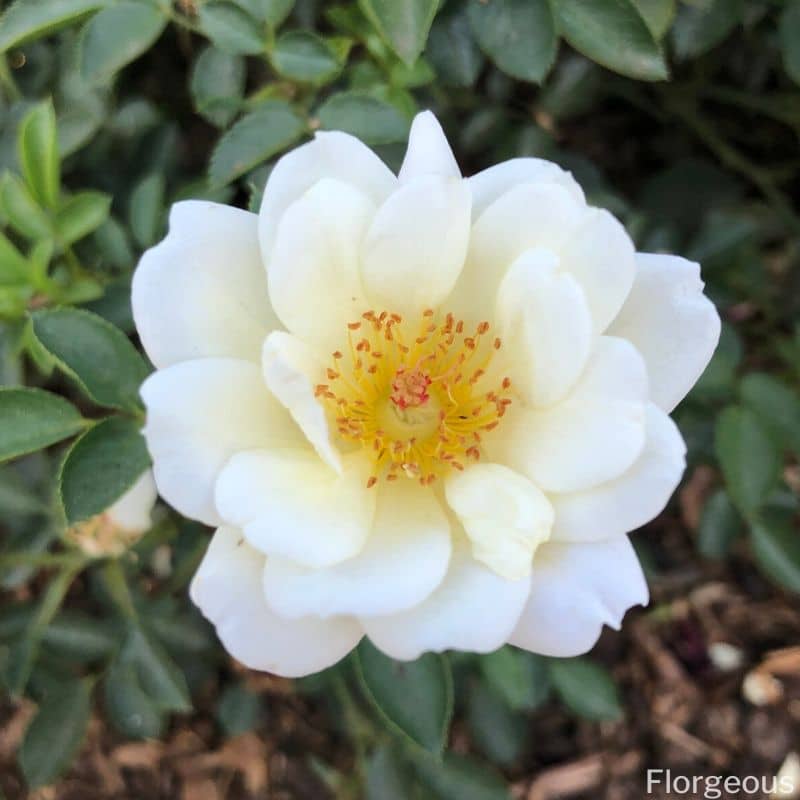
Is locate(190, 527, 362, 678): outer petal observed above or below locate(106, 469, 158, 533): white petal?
above

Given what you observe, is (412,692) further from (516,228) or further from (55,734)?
(55,734)

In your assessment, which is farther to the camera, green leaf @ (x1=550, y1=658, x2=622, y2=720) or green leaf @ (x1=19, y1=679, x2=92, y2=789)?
green leaf @ (x1=550, y1=658, x2=622, y2=720)

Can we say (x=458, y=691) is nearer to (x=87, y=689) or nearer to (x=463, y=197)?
(x=87, y=689)

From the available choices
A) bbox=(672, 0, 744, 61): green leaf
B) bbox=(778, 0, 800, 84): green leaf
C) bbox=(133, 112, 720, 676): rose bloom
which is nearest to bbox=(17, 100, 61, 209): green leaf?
bbox=(133, 112, 720, 676): rose bloom

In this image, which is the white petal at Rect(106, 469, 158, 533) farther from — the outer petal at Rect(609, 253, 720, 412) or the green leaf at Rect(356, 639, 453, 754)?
the outer petal at Rect(609, 253, 720, 412)

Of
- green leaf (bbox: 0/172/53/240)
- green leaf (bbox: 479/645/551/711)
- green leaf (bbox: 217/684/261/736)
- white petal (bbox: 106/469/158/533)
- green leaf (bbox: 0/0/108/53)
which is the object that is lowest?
green leaf (bbox: 217/684/261/736)

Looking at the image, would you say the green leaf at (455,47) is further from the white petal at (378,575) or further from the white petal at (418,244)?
the white petal at (378,575)

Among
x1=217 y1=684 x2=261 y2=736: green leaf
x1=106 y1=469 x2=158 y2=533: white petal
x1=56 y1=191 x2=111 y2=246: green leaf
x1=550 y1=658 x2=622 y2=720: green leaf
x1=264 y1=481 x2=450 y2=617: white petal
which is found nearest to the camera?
x1=264 y1=481 x2=450 y2=617: white petal
